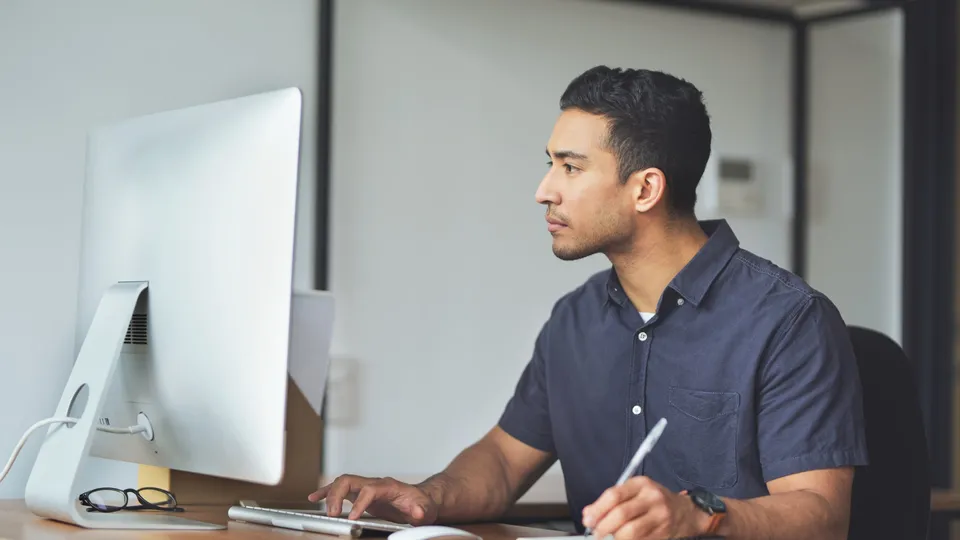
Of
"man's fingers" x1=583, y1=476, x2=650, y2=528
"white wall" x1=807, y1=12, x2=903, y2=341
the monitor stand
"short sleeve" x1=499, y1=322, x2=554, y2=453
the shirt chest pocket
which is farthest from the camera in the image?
"white wall" x1=807, y1=12, x2=903, y2=341

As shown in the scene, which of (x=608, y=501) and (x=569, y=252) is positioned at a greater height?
(x=569, y=252)

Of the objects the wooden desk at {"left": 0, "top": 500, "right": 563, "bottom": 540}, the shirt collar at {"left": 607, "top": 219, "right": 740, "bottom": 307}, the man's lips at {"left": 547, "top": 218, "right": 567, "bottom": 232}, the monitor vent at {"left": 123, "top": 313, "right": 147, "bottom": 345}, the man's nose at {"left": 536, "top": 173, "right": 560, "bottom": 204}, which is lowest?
the wooden desk at {"left": 0, "top": 500, "right": 563, "bottom": 540}

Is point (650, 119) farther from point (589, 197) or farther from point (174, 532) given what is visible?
point (174, 532)

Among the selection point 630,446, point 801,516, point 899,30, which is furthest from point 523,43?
point 801,516

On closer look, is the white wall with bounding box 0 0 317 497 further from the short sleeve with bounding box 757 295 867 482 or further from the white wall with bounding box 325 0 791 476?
the short sleeve with bounding box 757 295 867 482

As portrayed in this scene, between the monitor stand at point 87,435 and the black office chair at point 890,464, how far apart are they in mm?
984

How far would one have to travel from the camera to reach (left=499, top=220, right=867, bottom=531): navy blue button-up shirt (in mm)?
1747

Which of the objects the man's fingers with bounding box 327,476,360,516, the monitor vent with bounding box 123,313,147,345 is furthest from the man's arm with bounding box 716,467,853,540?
the monitor vent with bounding box 123,313,147,345

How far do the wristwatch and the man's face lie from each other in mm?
605

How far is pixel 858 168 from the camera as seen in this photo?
3893 millimetres

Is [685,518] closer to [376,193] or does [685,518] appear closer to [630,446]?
[630,446]

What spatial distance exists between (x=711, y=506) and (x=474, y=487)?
1.92 ft

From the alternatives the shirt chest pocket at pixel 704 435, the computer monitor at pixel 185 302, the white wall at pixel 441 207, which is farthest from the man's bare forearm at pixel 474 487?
the white wall at pixel 441 207

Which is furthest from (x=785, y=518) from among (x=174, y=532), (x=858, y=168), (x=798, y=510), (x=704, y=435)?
(x=858, y=168)
